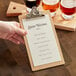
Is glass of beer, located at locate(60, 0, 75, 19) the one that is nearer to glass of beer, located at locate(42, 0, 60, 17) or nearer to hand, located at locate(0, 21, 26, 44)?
glass of beer, located at locate(42, 0, 60, 17)

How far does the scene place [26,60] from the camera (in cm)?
90

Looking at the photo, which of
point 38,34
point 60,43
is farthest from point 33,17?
point 60,43

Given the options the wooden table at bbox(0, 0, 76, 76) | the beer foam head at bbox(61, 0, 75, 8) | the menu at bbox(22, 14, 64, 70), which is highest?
the beer foam head at bbox(61, 0, 75, 8)

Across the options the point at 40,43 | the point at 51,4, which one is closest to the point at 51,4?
the point at 51,4

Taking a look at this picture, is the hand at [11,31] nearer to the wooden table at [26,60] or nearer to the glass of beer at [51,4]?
the wooden table at [26,60]

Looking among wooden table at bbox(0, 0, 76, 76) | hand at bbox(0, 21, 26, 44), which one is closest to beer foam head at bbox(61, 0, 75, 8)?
wooden table at bbox(0, 0, 76, 76)

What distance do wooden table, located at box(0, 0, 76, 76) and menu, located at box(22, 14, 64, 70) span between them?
41 mm

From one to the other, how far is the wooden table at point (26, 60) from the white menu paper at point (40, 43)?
42mm

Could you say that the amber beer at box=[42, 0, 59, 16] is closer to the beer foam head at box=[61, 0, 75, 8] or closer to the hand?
the beer foam head at box=[61, 0, 75, 8]

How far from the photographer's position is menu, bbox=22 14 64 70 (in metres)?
0.87

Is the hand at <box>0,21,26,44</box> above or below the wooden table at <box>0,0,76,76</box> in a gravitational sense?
above

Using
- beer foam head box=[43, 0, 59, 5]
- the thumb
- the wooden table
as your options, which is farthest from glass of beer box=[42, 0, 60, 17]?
the thumb

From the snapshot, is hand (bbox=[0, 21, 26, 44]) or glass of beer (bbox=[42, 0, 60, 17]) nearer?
hand (bbox=[0, 21, 26, 44])

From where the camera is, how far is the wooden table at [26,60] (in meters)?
0.85
